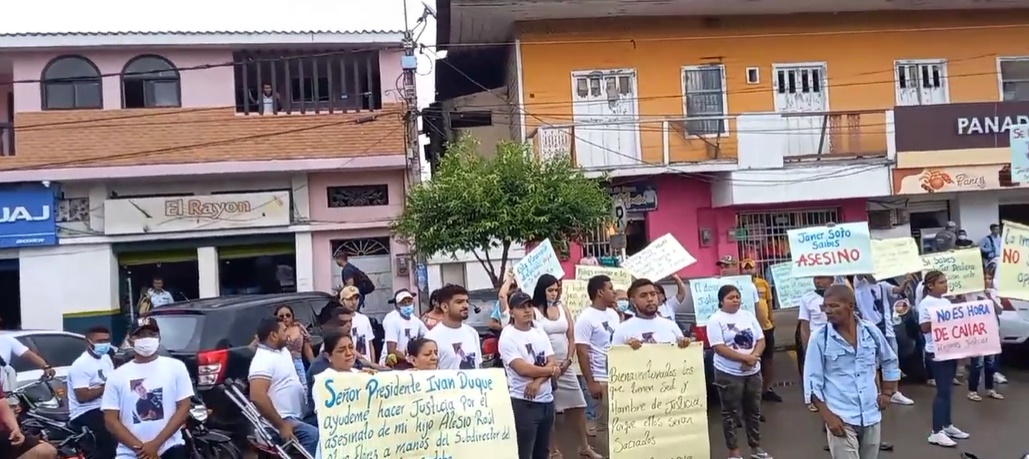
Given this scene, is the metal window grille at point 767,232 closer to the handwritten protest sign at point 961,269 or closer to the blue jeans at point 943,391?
the handwritten protest sign at point 961,269

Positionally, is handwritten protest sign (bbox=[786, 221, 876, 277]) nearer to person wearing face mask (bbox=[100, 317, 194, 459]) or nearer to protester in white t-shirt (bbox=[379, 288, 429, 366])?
protester in white t-shirt (bbox=[379, 288, 429, 366])

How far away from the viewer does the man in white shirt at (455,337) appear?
6.51 meters

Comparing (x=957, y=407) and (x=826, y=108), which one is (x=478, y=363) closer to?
(x=957, y=407)

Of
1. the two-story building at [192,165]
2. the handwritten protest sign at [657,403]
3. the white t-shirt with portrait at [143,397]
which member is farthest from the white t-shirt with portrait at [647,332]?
the two-story building at [192,165]

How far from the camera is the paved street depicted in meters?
8.02

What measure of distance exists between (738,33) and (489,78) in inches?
275

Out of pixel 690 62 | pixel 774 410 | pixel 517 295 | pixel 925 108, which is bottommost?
pixel 774 410

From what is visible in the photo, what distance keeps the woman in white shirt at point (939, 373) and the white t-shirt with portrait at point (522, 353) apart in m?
3.80

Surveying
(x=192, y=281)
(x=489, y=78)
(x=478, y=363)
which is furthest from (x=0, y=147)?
(x=478, y=363)

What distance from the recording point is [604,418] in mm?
9625

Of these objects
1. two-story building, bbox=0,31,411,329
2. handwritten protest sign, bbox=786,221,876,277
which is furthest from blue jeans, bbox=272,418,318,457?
two-story building, bbox=0,31,411,329

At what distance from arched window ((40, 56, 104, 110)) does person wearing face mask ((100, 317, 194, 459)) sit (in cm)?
1449

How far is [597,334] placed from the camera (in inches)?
305

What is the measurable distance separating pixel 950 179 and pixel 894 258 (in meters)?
9.78
